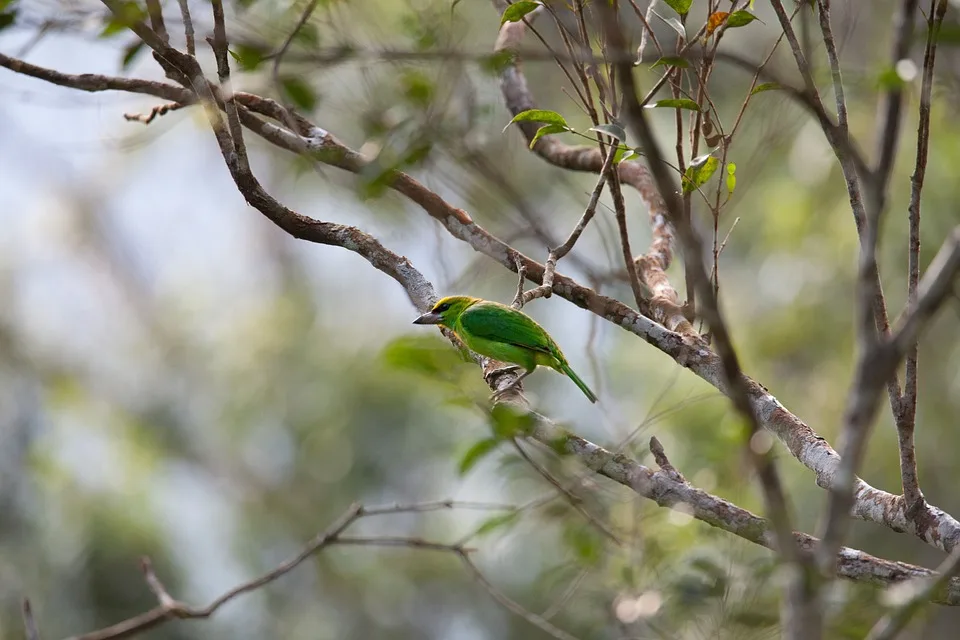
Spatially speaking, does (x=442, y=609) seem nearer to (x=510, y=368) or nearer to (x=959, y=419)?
(x=959, y=419)

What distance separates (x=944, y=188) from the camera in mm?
7742

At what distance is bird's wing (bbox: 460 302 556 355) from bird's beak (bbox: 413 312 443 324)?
0.14 metres

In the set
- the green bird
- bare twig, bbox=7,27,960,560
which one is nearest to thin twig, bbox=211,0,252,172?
bare twig, bbox=7,27,960,560

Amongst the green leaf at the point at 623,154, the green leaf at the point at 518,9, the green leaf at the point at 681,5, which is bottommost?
the green leaf at the point at 623,154

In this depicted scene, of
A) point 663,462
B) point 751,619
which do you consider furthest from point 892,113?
point 751,619

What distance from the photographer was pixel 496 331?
177 inches

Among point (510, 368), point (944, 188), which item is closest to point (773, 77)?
point (510, 368)

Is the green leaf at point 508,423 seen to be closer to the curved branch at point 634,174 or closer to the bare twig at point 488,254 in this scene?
the bare twig at point 488,254

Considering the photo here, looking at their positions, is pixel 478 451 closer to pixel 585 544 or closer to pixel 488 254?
pixel 585 544

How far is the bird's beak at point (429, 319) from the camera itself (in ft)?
14.0

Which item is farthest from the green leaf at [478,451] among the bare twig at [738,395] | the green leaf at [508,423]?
the bare twig at [738,395]

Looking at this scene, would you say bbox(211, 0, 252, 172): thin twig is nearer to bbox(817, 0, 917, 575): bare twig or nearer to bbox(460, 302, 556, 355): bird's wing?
bbox(460, 302, 556, 355): bird's wing

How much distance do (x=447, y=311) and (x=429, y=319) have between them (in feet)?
0.82

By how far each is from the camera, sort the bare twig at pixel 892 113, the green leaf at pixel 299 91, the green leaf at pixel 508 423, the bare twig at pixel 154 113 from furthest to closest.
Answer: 1. the bare twig at pixel 154 113
2. the green leaf at pixel 299 91
3. the green leaf at pixel 508 423
4. the bare twig at pixel 892 113
